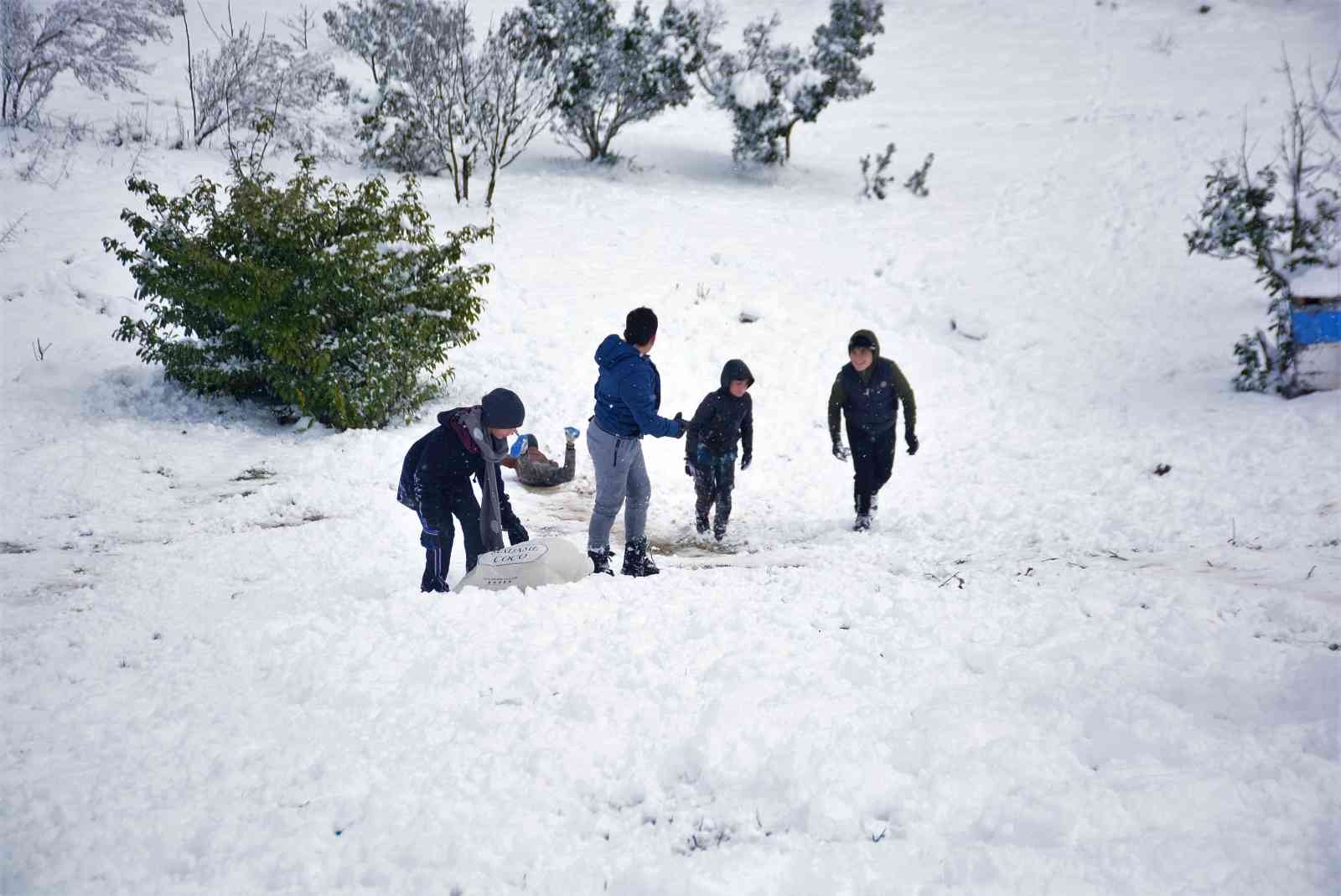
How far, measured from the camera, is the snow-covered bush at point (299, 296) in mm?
9133

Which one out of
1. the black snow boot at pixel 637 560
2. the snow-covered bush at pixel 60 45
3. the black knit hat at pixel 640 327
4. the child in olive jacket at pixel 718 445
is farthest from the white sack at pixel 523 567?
the snow-covered bush at pixel 60 45

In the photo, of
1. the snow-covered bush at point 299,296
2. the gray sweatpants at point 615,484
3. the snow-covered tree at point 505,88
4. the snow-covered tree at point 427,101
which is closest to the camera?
the gray sweatpants at point 615,484

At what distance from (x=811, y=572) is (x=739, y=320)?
921 centimetres

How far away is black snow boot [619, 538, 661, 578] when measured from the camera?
566 cm

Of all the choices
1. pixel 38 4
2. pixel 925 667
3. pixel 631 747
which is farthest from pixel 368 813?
pixel 38 4

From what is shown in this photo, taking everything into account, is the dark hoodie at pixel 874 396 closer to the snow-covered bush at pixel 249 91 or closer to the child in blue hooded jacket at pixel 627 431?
the child in blue hooded jacket at pixel 627 431

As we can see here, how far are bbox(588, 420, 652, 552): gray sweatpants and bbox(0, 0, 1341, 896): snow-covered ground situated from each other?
0.61 meters

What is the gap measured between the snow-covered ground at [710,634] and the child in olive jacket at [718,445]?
0.36m

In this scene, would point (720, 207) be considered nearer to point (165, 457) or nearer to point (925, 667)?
point (165, 457)

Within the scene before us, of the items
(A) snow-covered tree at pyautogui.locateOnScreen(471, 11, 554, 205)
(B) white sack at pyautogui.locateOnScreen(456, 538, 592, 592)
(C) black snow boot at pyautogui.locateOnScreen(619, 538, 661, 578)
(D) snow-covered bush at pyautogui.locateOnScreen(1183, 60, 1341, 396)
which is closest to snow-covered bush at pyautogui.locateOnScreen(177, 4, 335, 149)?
(A) snow-covered tree at pyautogui.locateOnScreen(471, 11, 554, 205)

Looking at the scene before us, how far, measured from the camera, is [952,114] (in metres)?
25.9

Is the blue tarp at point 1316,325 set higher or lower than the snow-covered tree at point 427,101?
lower

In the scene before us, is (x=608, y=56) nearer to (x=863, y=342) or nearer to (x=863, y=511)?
(x=863, y=342)

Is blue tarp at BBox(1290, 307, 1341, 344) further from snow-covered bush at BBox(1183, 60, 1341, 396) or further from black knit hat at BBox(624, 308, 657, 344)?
black knit hat at BBox(624, 308, 657, 344)
